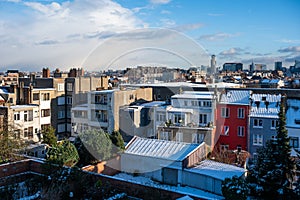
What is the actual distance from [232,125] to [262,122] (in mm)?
2149

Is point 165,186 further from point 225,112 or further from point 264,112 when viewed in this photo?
point 264,112

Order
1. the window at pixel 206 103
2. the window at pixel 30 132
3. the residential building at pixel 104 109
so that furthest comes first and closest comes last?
the window at pixel 30 132 < the residential building at pixel 104 109 < the window at pixel 206 103

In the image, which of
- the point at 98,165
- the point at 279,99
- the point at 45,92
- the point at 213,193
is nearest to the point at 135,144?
the point at 98,165

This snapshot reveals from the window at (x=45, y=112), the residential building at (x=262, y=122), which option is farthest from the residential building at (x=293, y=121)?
the window at (x=45, y=112)

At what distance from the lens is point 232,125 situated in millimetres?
23047

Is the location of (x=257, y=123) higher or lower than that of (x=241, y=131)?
higher

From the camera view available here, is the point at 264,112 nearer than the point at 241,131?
Yes

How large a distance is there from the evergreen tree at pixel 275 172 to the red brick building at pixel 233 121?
1170cm

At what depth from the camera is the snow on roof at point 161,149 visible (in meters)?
15.6

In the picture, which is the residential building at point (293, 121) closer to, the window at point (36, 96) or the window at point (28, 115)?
the window at point (28, 115)

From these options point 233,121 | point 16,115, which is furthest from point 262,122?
point 16,115

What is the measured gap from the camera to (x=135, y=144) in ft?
56.8

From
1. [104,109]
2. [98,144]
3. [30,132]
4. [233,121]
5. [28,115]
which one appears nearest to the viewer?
[98,144]

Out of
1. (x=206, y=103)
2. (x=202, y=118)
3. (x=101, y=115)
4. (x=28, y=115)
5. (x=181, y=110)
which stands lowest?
(x=28, y=115)
